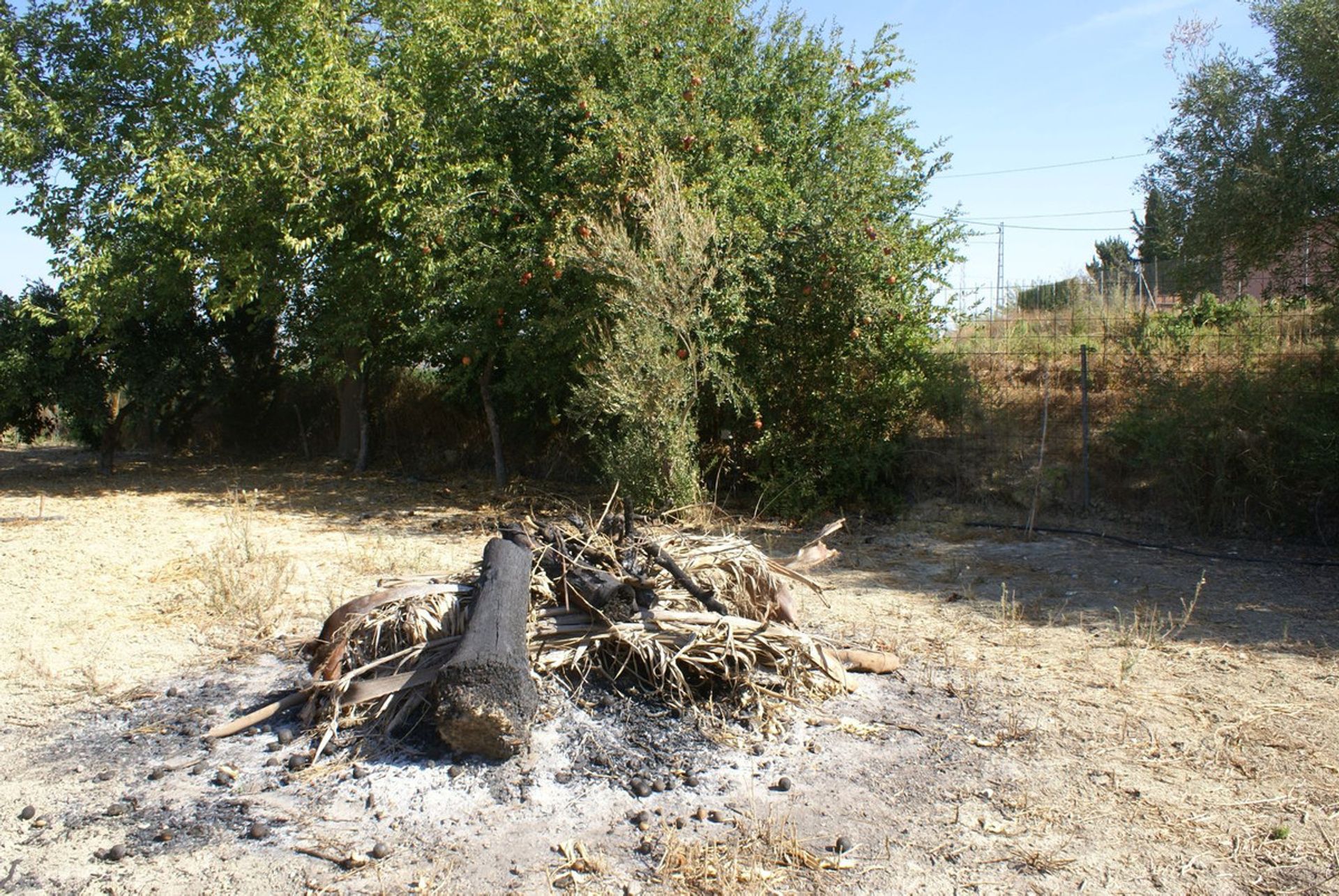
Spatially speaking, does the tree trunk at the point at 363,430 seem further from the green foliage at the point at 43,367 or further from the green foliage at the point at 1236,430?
the green foliage at the point at 1236,430

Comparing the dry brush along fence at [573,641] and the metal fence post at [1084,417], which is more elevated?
Result: the metal fence post at [1084,417]

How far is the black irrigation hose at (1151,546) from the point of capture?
8.89 meters

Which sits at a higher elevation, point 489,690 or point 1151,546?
point 489,690

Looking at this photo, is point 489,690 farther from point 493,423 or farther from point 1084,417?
point 493,423

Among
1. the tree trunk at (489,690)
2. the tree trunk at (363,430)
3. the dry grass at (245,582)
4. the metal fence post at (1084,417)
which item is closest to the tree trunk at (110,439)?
the tree trunk at (363,430)

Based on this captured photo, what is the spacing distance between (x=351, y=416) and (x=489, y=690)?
14.1 metres

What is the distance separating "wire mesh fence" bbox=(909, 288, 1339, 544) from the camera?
962cm

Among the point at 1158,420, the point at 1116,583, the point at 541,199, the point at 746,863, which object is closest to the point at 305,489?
the point at 541,199

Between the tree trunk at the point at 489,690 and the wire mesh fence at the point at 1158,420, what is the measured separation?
7.34 metres

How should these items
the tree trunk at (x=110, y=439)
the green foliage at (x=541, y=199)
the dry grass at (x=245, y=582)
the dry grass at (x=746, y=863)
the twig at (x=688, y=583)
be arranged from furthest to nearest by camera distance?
1. the tree trunk at (x=110, y=439)
2. the green foliage at (x=541, y=199)
3. the dry grass at (x=245, y=582)
4. the twig at (x=688, y=583)
5. the dry grass at (x=746, y=863)

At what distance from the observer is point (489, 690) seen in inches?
160

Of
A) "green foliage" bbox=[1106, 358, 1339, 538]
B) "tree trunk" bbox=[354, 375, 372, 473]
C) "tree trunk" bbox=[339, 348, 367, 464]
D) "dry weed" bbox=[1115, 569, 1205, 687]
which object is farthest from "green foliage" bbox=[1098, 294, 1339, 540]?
"tree trunk" bbox=[339, 348, 367, 464]

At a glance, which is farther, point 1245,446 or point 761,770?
point 1245,446

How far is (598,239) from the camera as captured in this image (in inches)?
403
